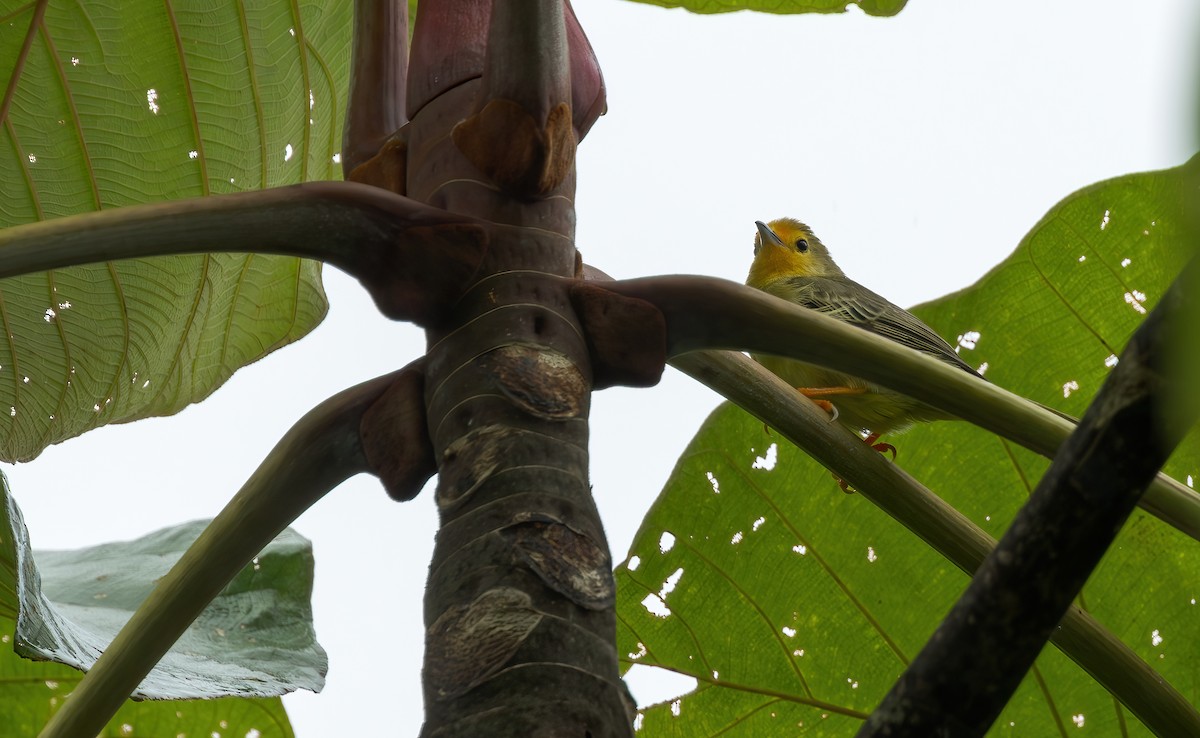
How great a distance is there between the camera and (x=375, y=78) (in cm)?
134

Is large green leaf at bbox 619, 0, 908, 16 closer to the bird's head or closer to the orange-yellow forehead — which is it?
the bird's head

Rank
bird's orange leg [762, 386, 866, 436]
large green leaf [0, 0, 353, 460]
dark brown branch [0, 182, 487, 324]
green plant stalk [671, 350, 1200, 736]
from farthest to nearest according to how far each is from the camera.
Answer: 1. bird's orange leg [762, 386, 866, 436]
2. large green leaf [0, 0, 353, 460]
3. green plant stalk [671, 350, 1200, 736]
4. dark brown branch [0, 182, 487, 324]

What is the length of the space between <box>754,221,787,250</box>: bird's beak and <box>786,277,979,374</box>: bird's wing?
37 cm

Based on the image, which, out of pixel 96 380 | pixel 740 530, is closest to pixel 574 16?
pixel 740 530

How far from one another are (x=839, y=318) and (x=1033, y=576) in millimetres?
2686

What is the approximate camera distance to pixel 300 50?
2119mm

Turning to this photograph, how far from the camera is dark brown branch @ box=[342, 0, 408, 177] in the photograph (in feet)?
4.30

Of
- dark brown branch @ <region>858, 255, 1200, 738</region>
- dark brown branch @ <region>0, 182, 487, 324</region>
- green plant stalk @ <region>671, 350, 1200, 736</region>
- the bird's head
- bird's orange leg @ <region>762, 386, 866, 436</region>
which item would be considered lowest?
dark brown branch @ <region>858, 255, 1200, 738</region>

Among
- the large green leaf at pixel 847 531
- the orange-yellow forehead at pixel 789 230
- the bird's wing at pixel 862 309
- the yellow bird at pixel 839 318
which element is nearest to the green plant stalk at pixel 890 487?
the yellow bird at pixel 839 318

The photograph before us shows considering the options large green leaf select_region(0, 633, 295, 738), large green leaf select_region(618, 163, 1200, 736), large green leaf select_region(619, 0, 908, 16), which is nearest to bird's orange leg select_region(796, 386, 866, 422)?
large green leaf select_region(618, 163, 1200, 736)

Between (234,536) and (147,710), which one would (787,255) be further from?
(234,536)

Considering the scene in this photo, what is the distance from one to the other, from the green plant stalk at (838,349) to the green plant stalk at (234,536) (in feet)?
0.87

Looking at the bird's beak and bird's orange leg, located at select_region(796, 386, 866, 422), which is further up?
the bird's beak

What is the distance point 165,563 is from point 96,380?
0.39m
